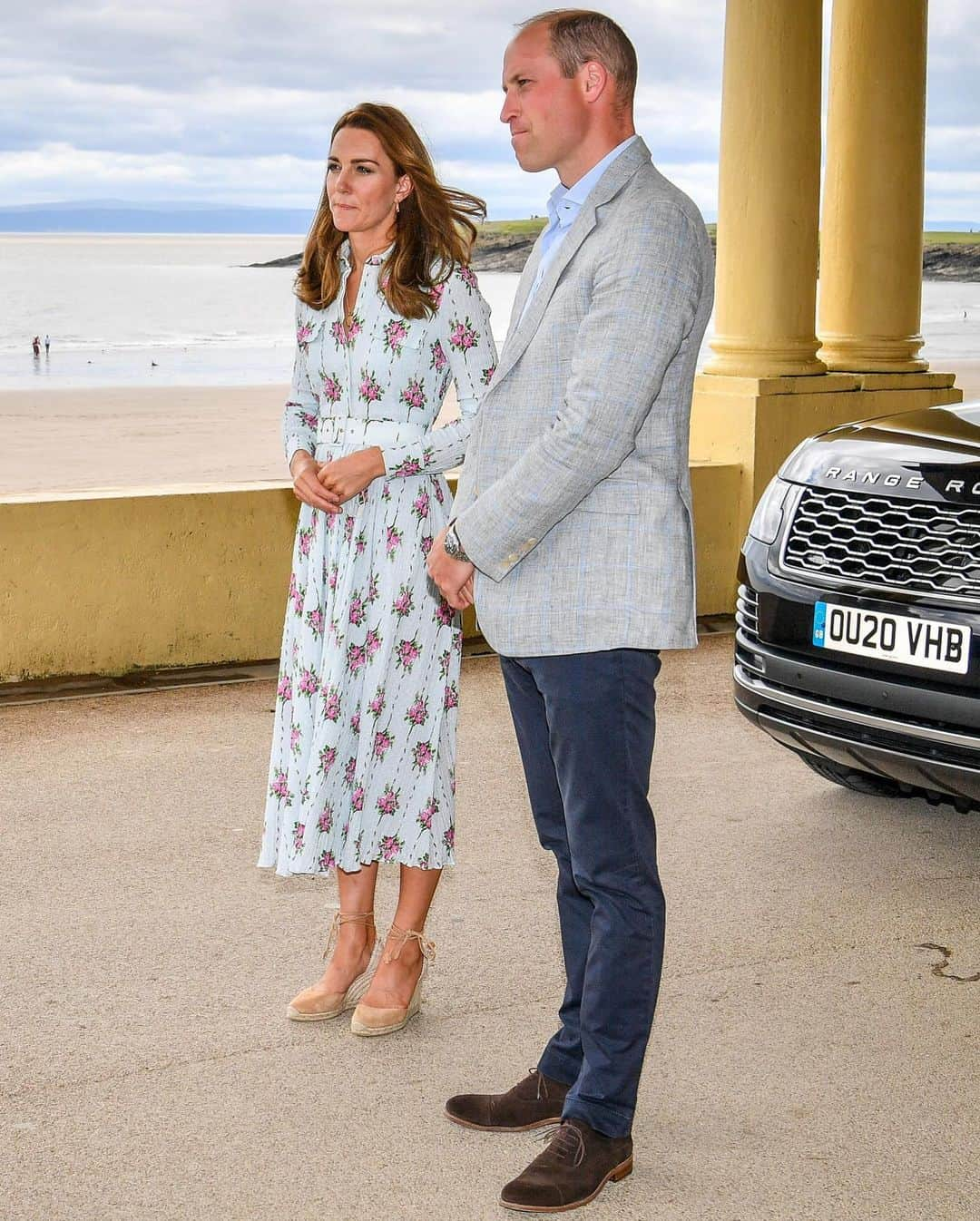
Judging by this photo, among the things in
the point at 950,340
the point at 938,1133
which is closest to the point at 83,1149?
the point at 938,1133

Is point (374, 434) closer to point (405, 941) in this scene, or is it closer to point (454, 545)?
point (454, 545)

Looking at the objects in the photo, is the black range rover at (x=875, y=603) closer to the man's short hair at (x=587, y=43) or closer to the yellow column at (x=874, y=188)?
the man's short hair at (x=587, y=43)

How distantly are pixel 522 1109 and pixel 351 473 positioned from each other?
1.29 metres

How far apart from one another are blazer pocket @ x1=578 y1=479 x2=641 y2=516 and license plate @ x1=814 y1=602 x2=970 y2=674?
1.43 metres

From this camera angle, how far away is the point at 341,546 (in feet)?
11.0

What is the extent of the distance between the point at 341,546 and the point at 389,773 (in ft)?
1.60

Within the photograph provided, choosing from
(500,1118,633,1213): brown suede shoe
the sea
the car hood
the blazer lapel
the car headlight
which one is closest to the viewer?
the blazer lapel

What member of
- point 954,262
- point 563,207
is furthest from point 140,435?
point 954,262

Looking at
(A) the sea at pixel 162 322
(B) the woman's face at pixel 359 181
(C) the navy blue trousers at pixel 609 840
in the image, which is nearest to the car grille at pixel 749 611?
(B) the woman's face at pixel 359 181

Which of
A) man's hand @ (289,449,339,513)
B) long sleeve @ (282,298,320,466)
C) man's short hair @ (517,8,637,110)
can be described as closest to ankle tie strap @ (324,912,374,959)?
man's hand @ (289,449,339,513)

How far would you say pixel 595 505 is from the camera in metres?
2.51

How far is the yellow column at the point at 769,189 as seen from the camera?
24.0ft

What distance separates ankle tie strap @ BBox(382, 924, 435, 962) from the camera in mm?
3363

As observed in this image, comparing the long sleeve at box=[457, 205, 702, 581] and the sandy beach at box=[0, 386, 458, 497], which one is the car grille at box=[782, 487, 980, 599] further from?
the sandy beach at box=[0, 386, 458, 497]
